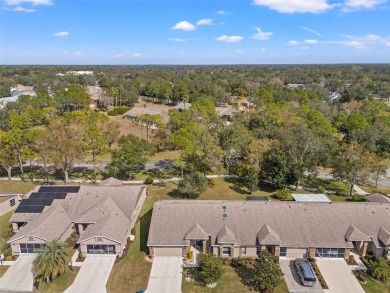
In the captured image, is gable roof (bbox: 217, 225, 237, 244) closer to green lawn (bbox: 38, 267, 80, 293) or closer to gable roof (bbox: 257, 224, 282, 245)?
gable roof (bbox: 257, 224, 282, 245)

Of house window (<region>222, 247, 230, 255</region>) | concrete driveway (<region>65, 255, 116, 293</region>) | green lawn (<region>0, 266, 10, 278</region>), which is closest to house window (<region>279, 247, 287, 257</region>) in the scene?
house window (<region>222, 247, 230, 255</region>)

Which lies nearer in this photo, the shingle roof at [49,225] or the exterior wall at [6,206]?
the shingle roof at [49,225]

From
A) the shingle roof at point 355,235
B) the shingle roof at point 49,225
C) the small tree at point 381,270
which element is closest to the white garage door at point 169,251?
the shingle roof at point 49,225

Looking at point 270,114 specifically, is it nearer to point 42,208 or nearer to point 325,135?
point 325,135

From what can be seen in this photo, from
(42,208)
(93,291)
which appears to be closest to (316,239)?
(93,291)

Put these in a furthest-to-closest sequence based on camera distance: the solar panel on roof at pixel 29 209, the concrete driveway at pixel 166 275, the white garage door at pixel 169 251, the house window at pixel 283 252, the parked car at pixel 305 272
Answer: the solar panel on roof at pixel 29 209 < the white garage door at pixel 169 251 < the house window at pixel 283 252 < the parked car at pixel 305 272 < the concrete driveway at pixel 166 275

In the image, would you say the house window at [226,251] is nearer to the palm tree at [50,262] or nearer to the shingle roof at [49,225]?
the palm tree at [50,262]

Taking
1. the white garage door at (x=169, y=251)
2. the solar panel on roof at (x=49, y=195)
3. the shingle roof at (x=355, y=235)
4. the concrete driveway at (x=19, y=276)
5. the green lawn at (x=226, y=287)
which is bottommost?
the concrete driveway at (x=19, y=276)
